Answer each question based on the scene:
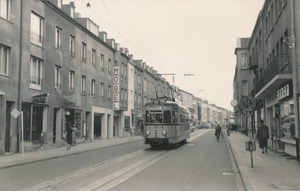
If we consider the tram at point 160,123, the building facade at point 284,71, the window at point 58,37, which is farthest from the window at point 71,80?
the building facade at point 284,71

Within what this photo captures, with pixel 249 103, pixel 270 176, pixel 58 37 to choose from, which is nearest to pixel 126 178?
pixel 270 176

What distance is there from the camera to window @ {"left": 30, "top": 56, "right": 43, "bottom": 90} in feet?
67.7

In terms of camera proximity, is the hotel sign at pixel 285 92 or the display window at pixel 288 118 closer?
the display window at pixel 288 118

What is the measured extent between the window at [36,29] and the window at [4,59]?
2.63m

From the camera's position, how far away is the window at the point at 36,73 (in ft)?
67.7

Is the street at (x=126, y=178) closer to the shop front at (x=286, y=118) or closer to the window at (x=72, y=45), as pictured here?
the shop front at (x=286, y=118)

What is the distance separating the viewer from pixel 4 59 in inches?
710

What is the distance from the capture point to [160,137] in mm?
18984

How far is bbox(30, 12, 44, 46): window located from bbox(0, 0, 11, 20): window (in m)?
2.46

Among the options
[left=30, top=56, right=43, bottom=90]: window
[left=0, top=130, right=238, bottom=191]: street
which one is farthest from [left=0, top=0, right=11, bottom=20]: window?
[left=0, top=130, right=238, bottom=191]: street

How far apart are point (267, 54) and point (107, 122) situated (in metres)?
19.9

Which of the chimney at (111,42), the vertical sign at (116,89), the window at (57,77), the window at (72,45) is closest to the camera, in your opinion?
the window at (57,77)

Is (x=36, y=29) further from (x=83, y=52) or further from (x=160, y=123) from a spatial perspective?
(x=160, y=123)

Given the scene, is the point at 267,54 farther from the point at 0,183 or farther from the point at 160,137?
the point at 0,183
